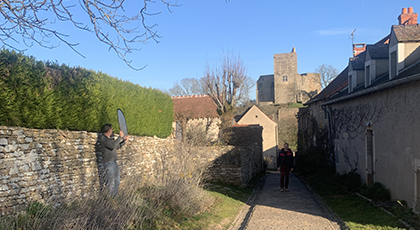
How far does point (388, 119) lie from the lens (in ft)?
31.6

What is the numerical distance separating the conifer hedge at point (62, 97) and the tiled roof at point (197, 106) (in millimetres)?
16828

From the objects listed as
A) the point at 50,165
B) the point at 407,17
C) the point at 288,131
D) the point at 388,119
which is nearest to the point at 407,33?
the point at 388,119

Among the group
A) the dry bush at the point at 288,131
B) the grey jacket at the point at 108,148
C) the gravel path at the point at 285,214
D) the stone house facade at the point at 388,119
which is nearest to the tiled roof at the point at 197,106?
the stone house facade at the point at 388,119

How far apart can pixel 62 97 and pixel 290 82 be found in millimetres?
70022

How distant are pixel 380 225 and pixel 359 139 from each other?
580 cm

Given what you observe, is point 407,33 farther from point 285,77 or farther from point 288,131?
point 285,77

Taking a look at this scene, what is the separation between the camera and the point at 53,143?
6809 millimetres

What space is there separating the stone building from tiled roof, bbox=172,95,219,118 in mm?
45455

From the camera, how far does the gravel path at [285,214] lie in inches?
298

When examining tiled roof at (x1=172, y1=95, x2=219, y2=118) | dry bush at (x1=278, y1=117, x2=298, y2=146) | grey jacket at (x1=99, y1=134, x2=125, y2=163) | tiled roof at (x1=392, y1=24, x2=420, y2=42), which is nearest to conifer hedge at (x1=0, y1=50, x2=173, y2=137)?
grey jacket at (x1=99, y1=134, x2=125, y2=163)

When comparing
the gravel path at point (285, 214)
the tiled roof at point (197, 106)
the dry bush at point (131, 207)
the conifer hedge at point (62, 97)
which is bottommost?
the gravel path at point (285, 214)

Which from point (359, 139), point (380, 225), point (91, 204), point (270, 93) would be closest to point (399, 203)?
point (380, 225)

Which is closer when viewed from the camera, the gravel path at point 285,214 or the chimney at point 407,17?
the gravel path at point 285,214

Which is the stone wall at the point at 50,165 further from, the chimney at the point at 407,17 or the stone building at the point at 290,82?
the stone building at the point at 290,82
